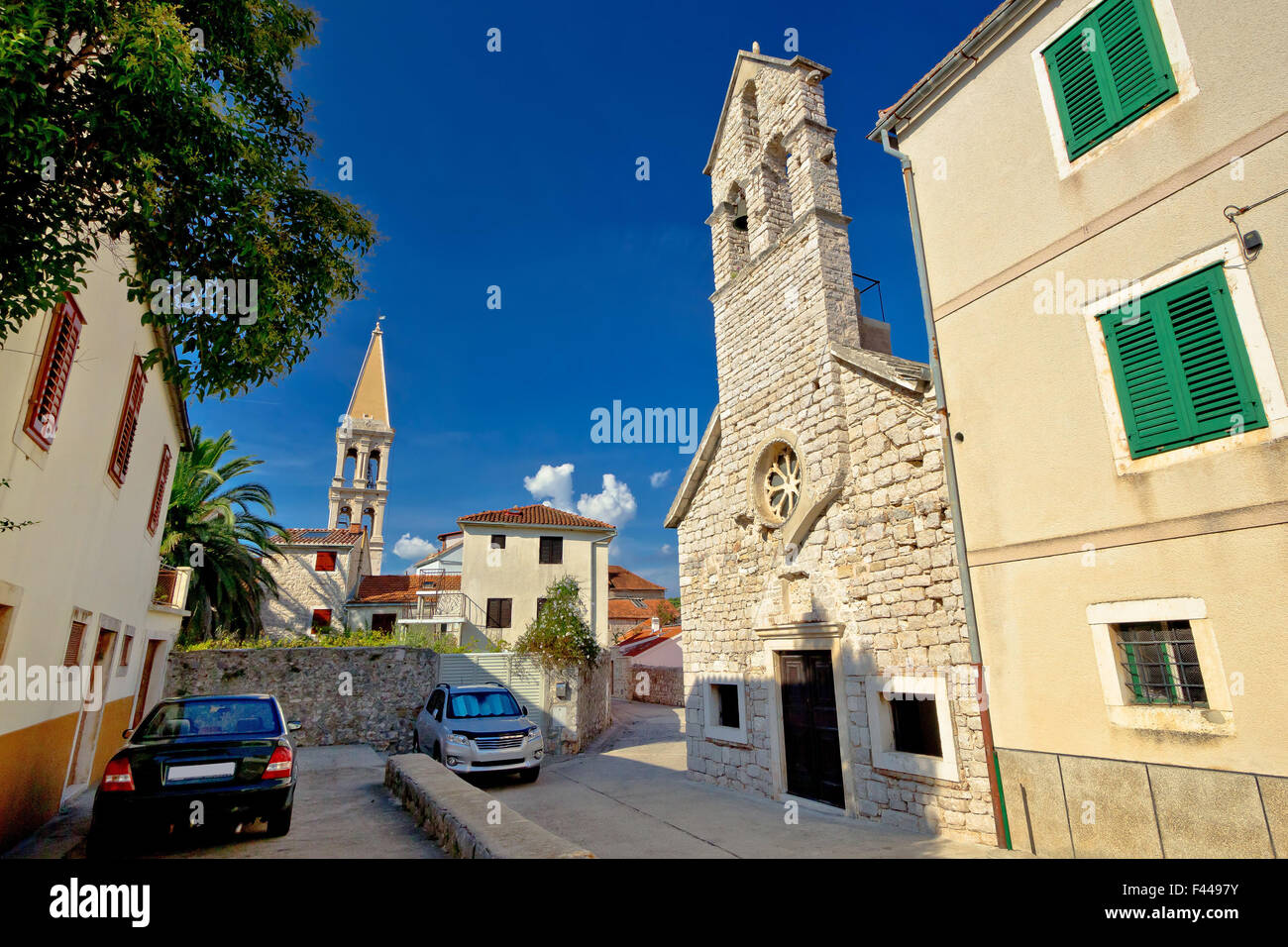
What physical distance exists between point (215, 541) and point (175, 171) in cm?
2004

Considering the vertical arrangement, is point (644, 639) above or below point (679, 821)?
above

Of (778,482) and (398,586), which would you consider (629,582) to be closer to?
(398,586)

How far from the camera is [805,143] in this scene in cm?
1056

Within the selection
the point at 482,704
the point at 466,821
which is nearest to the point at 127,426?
the point at 466,821

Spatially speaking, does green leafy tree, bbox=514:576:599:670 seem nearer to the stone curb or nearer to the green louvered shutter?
the stone curb

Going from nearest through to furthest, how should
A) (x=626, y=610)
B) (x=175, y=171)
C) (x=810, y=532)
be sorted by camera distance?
(x=175, y=171) → (x=810, y=532) → (x=626, y=610)

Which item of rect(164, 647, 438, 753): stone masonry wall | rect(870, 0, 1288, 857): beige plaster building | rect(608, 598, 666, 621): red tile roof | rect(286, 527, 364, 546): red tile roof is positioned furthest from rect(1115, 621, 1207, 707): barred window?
rect(608, 598, 666, 621): red tile roof

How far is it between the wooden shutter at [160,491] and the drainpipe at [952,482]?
12807mm

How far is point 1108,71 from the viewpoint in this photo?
20.1ft

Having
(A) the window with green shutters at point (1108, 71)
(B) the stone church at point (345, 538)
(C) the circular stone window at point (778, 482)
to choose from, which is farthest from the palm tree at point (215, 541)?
(A) the window with green shutters at point (1108, 71)

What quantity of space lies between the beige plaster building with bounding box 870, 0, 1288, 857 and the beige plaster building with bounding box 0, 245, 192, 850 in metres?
8.05
